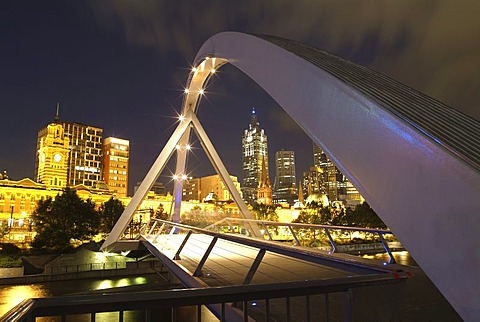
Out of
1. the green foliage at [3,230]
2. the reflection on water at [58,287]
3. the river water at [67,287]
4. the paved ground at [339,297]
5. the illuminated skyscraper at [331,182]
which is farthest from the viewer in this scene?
the illuminated skyscraper at [331,182]

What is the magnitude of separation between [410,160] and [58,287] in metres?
24.0

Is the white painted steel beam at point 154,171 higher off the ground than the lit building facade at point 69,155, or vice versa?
the lit building facade at point 69,155

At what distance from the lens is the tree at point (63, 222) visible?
3341cm

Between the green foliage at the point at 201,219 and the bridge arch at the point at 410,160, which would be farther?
the green foliage at the point at 201,219

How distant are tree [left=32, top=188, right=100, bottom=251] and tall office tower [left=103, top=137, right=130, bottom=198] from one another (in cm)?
7336

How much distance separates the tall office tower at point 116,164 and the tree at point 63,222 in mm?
73356

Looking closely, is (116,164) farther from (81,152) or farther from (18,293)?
(18,293)

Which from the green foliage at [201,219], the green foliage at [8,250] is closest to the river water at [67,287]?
the green foliage at [201,219]

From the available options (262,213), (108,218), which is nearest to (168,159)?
(108,218)

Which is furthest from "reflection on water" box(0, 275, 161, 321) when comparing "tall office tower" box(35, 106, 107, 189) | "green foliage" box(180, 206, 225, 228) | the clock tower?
"tall office tower" box(35, 106, 107, 189)

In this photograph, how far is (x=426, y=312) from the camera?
11.8ft

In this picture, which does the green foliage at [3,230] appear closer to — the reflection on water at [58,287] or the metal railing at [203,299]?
the reflection on water at [58,287]

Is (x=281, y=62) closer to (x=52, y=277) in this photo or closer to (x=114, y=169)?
(x=52, y=277)

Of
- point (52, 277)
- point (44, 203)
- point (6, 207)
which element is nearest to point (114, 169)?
point (6, 207)
